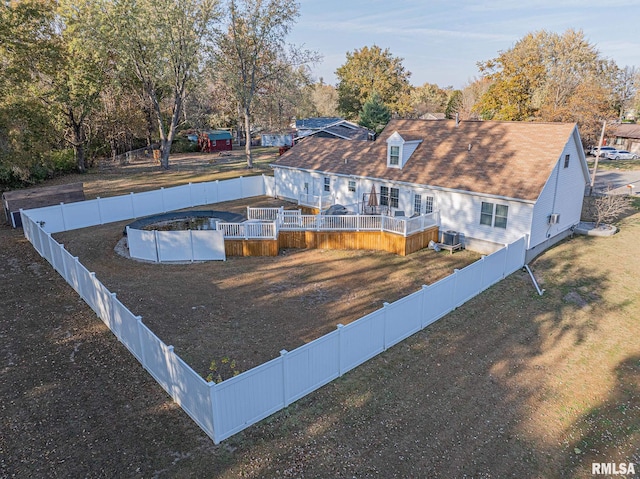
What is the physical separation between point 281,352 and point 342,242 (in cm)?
1101

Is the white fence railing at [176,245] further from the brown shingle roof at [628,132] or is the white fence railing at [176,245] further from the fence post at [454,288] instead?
the brown shingle roof at [628,132]

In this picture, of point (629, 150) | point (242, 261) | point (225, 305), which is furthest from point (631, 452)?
point (629, 150)

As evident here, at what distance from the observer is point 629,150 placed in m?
53.3

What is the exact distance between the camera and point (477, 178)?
60.5ft

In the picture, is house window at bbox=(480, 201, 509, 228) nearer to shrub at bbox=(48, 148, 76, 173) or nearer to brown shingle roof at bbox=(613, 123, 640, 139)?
shrub at bbox=(48, 148, 76, 173)

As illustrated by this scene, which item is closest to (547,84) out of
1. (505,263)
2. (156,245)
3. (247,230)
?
(505,263)

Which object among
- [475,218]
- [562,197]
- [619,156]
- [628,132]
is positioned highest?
[628,132]

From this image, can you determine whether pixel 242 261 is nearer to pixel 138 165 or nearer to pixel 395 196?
pixel 395 196

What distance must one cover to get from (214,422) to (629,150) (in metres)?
63.1

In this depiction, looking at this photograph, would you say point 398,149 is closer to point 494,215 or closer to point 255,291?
point 494,215

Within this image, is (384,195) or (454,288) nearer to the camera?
(454,288)

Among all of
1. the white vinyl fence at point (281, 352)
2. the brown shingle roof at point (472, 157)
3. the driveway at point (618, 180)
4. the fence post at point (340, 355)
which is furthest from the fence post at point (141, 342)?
the driveway at point (618, 180)

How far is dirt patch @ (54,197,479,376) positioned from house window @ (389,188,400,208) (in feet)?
12.6

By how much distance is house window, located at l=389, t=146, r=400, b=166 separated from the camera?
21.5 metres
